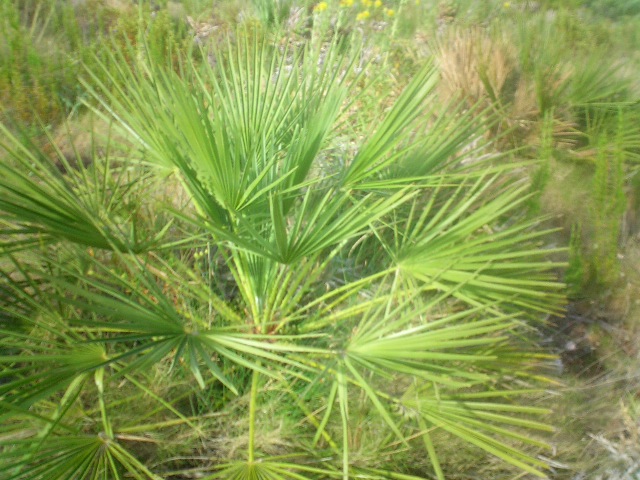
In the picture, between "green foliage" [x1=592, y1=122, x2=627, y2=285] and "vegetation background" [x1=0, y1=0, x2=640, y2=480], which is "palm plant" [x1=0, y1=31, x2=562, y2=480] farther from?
"green foliage" [x1=592, y1=122, x2=627, y2=285]


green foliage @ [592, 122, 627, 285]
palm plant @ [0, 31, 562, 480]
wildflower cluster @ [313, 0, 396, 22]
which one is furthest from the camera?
wildflower cluster @ [313, 0, 396, 22]

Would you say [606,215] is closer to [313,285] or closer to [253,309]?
[313,285]

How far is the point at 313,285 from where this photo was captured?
188 cm

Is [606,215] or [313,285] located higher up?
[313,285]

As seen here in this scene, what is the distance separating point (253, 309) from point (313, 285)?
1.57 ft

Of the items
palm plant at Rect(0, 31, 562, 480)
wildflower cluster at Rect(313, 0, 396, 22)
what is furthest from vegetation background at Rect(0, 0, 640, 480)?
wildflower cluster at Rect(313, 0, 396, 22)

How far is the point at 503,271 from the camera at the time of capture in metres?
1.51

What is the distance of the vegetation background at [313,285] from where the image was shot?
109cm

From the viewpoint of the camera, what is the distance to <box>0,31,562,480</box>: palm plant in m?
1.06

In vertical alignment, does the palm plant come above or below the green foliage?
above

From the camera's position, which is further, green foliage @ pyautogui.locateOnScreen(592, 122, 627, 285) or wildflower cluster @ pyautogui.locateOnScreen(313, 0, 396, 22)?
wildflower cluster @ pyautogui.locateOnScreen(313, 0, 396, 22)

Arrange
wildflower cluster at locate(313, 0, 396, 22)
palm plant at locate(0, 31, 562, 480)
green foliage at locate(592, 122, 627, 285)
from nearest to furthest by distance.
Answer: palm plant at locate(0, 31, 562, 480) → green foliage at locate(592, 122, 627, 285) → wildflower cluster at locate(313, 0, 396, 22)

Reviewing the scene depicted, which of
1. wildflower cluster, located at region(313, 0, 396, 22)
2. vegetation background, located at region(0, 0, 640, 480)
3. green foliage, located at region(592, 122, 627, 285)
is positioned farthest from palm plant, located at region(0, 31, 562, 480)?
wildflower cluster, located at region(313, 0, 396, 22)

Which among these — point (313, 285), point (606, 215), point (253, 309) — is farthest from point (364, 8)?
point (253, 309)
